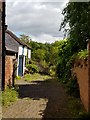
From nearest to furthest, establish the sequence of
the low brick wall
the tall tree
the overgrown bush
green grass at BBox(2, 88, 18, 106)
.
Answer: the low brick wall < green grass at BBox(2, 88, 18, 106) < the tall tree < the overgrown bush

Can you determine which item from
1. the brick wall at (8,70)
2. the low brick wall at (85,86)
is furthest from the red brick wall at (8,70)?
the low brick wall at (85,86)

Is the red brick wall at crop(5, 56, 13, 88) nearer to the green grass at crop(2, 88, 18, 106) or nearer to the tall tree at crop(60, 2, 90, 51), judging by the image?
the green grass at crop(2, 88, 18, 106)

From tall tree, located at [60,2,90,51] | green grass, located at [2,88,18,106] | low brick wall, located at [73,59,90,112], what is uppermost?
tall tree, located at [60,2,90,51]

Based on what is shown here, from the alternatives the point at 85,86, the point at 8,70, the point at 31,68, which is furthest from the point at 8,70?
the point at 31,68

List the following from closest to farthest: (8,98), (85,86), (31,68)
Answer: (85,86) → (8,98) → (31,68)

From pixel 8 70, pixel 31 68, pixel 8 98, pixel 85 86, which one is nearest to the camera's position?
pixel 85 86

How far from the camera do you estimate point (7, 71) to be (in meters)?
15.6

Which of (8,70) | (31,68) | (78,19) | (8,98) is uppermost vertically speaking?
(78,19)

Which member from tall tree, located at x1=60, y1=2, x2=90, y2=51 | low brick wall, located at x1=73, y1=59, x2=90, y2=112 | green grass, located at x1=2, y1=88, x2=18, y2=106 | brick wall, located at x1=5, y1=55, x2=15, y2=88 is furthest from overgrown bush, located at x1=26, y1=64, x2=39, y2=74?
low brick wall, located at x1=73, y1=59, x2=90, y2=112

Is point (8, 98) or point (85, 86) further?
point (8, 98)

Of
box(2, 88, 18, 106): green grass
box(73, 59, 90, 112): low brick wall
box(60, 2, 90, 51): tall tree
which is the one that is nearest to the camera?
box(73, 59, 90, 112): low brick wall

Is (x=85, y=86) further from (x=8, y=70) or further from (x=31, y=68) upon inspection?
(x=31, y=68)

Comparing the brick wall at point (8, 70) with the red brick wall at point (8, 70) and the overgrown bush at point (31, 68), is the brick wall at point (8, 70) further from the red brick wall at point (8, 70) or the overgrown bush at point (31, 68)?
the overgrown bush at point (31, 68)

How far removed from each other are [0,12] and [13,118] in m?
5.69
